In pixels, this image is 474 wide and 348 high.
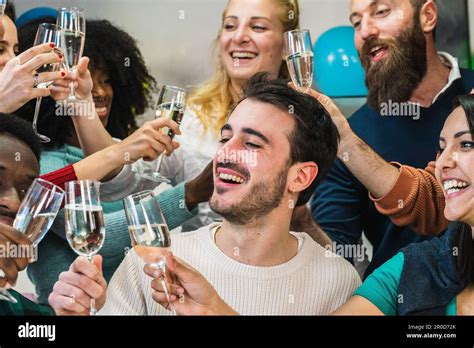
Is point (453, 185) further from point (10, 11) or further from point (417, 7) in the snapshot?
point (10, 11)

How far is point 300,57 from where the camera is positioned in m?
2.80

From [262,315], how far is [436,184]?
2.37 ft

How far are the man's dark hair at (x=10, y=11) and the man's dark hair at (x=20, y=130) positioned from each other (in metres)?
0.37

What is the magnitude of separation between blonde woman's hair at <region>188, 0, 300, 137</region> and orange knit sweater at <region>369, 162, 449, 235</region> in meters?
0.59

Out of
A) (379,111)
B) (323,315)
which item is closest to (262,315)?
(323,315)

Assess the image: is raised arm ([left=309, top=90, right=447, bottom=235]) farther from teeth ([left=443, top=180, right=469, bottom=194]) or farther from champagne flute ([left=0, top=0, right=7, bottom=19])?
champagne flute ([left=0, top=0, right=7, bottom=19])

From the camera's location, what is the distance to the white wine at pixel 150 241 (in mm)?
2207

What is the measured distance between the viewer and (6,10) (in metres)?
3.03

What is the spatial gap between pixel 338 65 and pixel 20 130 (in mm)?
1078

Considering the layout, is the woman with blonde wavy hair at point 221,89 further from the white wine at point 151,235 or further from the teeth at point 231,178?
the white wine at point 151,235

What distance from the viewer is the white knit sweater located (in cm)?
274

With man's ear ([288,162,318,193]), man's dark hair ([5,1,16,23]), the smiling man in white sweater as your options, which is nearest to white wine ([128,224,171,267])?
the smiling man in white sweater

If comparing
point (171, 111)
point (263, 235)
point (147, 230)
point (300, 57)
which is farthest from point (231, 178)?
point (147, 230)

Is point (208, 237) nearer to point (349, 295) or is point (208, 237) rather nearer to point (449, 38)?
point (349, 295)
